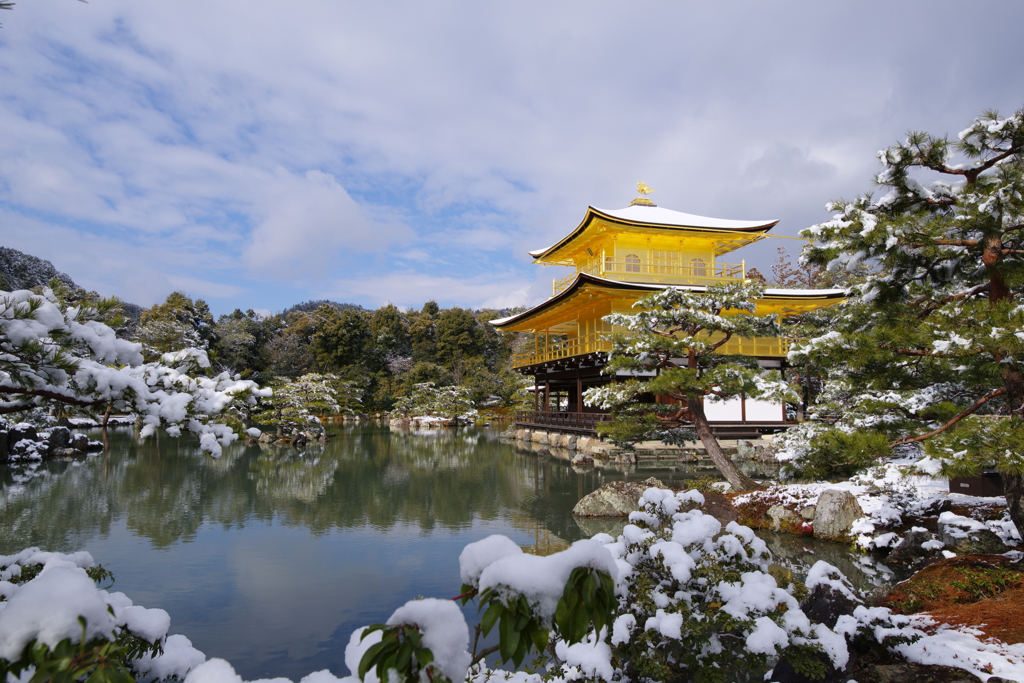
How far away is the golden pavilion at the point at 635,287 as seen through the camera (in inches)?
558

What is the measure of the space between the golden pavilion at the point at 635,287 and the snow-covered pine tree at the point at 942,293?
30.3ft

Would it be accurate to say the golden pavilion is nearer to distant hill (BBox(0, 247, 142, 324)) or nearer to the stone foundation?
the stone foundation

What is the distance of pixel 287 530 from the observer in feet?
20.8

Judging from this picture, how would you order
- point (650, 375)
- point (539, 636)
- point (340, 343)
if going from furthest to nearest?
point (340, 343)
point (650, 375)
point (539, 636)

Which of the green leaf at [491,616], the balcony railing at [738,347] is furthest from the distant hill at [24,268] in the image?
the green leaf at [491,616]

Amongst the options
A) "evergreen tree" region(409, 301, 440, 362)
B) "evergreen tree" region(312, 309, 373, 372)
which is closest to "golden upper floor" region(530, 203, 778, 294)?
"evergreen tree" region(409, 301, 440, 362)

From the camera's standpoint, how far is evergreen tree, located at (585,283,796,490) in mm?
7016

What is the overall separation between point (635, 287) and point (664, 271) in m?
3.49

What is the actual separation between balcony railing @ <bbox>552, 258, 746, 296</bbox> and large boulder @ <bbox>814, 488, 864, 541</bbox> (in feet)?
34.4

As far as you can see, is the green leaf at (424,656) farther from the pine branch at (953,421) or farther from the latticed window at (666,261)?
the latticed window at (666,261)

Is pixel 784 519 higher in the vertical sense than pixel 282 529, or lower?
higher

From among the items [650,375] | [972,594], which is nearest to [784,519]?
[972,594]

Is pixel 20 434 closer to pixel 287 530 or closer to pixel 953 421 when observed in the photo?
pixel 287 530

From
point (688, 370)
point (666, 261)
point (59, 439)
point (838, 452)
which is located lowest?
point (59, 439)
